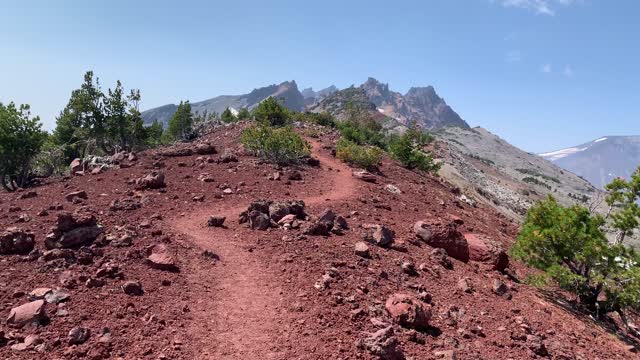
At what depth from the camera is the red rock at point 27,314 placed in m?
6.93

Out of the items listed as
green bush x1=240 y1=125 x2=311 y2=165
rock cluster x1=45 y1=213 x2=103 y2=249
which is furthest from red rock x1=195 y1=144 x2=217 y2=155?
rock cluster x1=45 y1=213 x2=103 y2=249

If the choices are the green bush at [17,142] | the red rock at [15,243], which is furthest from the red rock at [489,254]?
the green bush at [17,142]

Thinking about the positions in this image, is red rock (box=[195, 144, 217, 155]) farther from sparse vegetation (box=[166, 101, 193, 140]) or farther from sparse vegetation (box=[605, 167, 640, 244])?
sparse vegetation (box=[166, 101, 193, 140])

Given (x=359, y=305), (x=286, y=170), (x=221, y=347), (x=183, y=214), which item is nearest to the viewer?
(x=221, y=347)

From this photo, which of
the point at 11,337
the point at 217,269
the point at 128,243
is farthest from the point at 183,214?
the point at 11,337

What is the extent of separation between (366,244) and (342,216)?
279cm

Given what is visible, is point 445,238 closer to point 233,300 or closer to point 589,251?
point 589,251

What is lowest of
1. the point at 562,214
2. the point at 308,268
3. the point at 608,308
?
the point at 608,308

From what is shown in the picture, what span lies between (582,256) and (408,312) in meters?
5.63

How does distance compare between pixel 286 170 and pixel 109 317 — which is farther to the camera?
pixel 286 170

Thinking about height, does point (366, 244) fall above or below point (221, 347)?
above

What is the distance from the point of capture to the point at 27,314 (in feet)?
23.0

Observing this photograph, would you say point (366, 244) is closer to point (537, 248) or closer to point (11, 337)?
point (537, 248)

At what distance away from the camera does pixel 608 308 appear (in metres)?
11.0
